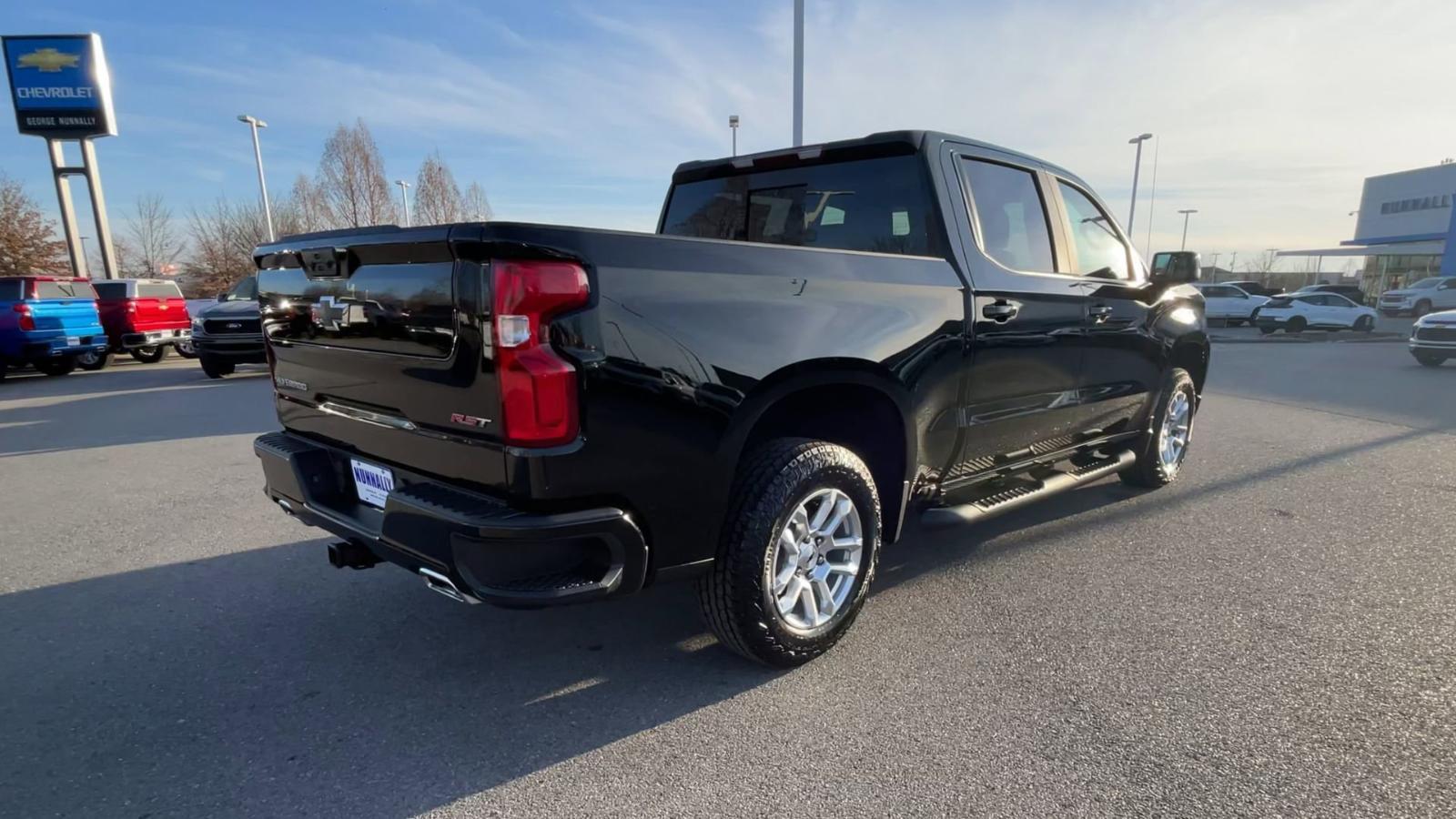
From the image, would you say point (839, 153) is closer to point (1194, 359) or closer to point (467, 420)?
point (467, 420)

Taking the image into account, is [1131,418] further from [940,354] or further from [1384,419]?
[1384,419]

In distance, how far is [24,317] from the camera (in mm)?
12039

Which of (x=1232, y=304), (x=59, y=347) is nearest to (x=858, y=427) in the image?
(x=59, y=347)

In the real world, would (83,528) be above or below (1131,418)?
below

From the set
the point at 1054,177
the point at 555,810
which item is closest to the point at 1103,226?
the point at 1054,177

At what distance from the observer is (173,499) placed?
Answer: 5.16 m

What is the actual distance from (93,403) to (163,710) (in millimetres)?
9758

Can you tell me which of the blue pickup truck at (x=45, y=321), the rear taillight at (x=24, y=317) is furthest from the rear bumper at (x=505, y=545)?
the blue pickup truck at (x=45, y=321)

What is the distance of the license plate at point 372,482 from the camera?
2545 mm

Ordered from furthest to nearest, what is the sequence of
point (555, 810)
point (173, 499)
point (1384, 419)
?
point (1384, 419) < point (173, 499) < point (555, 810)

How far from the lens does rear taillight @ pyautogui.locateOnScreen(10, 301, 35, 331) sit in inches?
473

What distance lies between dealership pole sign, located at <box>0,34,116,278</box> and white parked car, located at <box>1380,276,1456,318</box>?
43.7 metres

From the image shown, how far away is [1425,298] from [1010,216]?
118 ft

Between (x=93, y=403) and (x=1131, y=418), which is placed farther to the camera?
(x=93, y=403)
